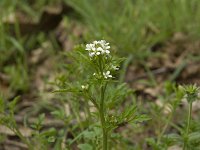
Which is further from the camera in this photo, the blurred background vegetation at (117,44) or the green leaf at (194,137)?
the blurred background vegetation at (117,44)

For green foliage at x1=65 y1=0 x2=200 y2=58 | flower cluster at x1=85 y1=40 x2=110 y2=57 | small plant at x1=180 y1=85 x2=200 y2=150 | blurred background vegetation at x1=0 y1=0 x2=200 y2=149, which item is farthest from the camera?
green foliage at x1=65 y1=0 x2=200 y2=58

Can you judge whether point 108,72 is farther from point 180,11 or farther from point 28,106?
point 180,11

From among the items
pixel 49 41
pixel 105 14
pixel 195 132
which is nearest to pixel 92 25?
pixel 105 14

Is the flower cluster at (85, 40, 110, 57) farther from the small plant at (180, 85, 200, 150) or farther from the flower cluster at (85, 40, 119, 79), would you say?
the small plant at (180, 85, 200, 150)

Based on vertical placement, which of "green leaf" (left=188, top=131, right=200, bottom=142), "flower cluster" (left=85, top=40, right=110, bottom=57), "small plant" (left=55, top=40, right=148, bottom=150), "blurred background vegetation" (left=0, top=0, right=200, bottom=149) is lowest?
"green leaf" (left=188, top=131, right=200, bottom=142)

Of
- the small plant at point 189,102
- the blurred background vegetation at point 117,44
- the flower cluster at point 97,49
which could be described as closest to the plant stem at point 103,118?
the flower cluster at point 97,49

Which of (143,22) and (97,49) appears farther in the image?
(143,22)

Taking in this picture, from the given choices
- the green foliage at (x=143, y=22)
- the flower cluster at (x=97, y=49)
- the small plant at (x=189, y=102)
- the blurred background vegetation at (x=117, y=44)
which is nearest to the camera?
the flower cluster at (x=97, y=49)

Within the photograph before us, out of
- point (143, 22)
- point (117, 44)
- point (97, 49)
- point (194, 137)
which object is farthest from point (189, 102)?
point (143, 22)

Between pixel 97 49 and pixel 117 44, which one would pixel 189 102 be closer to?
pixel 97 49

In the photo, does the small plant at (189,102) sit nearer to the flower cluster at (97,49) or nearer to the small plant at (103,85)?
the small plant at (103,85)

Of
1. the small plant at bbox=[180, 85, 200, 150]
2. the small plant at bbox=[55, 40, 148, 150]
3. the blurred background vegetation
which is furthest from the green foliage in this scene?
the small plant at bbox=[55, 40, 148, 150]
